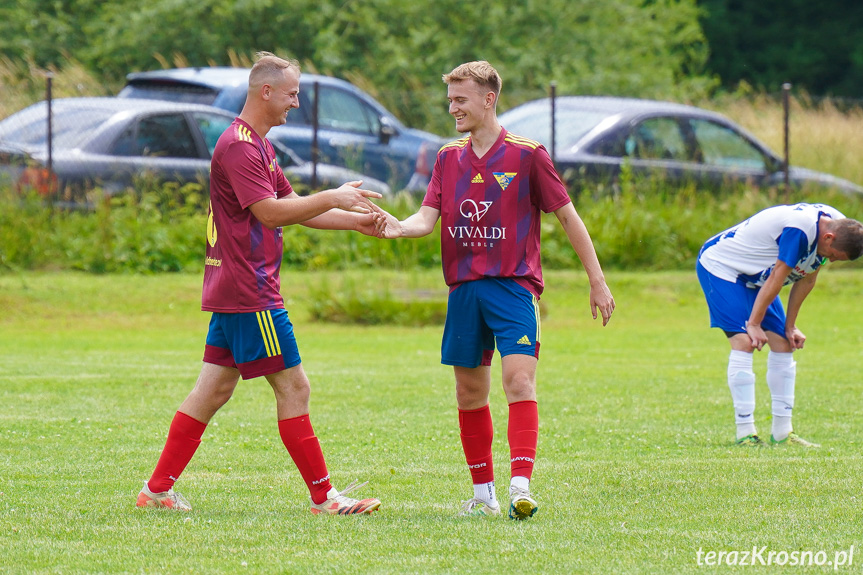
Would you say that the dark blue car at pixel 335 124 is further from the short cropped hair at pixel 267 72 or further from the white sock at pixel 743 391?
the short cropped hair at pixel 267 72

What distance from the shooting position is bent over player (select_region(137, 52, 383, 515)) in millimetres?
5082

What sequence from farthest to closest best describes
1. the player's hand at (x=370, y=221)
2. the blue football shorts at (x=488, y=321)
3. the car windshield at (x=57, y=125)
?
1. the car windshield at (x=57, y=125)
2. the player's hand at (x=370, y=221)
3. the blue football shorts at (x=488, y=321)

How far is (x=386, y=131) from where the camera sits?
1670 cm

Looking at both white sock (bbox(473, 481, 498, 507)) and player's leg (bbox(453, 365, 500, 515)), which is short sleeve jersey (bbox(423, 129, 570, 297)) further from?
white sock (bbox(473, 481, 498, 507))

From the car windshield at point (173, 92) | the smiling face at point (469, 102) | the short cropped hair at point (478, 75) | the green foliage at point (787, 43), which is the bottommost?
the smiling face at point (469, 102)

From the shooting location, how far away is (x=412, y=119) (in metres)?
19.8

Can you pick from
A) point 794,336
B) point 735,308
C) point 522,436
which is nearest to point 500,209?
point 522,436

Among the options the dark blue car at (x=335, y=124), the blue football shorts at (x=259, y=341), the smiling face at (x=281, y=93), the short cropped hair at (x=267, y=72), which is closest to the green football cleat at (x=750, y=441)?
the blue football shorts at (x=259, y=341)

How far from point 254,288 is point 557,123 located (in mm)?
12006

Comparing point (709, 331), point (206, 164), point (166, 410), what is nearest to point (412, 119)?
point (206, 164)

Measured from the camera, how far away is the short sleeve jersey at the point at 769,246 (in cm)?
699

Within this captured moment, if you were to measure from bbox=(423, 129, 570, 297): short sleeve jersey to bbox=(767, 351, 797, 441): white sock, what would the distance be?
269 cm

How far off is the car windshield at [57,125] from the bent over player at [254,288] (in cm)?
1010

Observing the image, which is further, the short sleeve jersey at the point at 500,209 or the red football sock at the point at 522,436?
the short sleeve jersey at the point at 500,209
